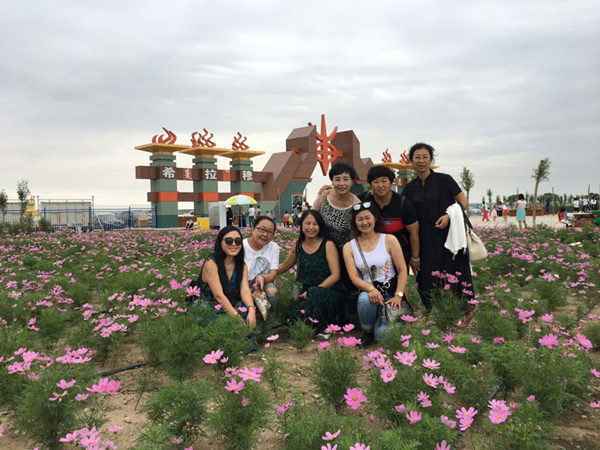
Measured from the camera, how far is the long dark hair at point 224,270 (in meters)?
3.95

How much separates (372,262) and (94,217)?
2639 centimetres

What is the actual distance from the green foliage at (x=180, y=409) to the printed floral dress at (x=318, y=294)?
1734 mm

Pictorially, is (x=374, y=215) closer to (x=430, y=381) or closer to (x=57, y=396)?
(x=430, y=381)

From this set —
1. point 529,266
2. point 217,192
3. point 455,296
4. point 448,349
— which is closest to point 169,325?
point 448,349

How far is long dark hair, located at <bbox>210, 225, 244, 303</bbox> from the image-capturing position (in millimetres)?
3947

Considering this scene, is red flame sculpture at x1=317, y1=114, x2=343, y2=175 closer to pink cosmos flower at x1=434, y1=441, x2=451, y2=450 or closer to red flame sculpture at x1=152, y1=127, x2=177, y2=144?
red flame sculpture at x1=152, y1=127, x2=177, y2=144

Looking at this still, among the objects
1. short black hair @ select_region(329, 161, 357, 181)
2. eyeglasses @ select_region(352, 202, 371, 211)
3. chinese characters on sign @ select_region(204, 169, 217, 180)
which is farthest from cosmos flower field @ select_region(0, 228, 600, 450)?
chinese characters on sign @ select_region(204, 169, 217, 180)

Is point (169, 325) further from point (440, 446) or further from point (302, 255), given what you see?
point (440, 446)

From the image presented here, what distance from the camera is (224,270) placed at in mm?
3953

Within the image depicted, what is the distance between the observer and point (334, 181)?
164 inches

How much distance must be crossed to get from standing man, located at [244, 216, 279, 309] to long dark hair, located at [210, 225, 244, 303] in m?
0.18

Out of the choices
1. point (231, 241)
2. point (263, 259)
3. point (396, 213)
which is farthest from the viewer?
point (263, 259)

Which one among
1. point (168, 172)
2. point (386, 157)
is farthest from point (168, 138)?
point (386, 157)

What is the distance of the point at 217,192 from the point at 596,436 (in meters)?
27.5
